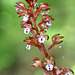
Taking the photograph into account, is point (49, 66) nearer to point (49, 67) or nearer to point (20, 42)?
point (49, 67)

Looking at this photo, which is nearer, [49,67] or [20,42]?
[49,67]

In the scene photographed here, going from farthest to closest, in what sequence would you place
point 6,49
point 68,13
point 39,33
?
point 68,13 → point 6,49 → point 39,33

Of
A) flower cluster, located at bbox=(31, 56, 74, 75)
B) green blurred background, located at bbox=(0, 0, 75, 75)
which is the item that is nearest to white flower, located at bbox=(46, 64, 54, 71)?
Result: flower cluster, located at bbox=(31, 56, 74, 75)

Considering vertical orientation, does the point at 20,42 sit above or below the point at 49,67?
below

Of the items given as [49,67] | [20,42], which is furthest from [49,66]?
[20,42]

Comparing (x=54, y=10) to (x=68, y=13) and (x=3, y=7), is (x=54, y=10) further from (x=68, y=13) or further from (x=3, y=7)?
(x=3, y=7)

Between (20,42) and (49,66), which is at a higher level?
(49,66)

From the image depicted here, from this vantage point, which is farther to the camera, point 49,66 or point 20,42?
point 20,42

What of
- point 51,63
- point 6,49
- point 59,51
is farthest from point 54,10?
point 51,63
